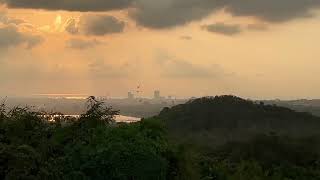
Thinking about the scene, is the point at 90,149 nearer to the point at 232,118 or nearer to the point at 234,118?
the point at 232,118

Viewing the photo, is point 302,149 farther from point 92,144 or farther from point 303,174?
point 92,144

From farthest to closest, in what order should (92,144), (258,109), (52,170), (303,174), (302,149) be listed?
(258,109), (302,149), (303,174), (92,144), (52,170)

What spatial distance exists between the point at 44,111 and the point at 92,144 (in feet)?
7.46

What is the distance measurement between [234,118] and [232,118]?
1.10ft

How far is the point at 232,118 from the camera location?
80.5 metres

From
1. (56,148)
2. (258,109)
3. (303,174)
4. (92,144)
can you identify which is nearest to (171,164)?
(92,144)

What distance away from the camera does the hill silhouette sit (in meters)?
72.2

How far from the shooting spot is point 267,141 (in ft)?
163

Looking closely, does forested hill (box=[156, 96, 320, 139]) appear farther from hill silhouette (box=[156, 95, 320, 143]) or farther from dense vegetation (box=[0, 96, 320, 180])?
dense vegetation (box=[0, 96, 320, 180])

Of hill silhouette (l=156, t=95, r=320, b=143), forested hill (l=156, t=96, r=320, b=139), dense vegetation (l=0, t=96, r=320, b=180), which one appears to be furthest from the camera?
forested hill (l=156, t=96, r=320, b=139)

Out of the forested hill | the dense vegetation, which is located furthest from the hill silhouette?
the dense vegetation

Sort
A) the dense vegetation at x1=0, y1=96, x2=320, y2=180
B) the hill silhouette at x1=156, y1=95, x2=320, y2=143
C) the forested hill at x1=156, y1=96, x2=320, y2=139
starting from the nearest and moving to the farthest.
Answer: the dense vegetation at x1=0, y1=96, x2=320, y2=180 → the hill silhouette at x1=156, y1=95, x2=320, y2=143 → the forested hill at x1=156, y1=96, x2=320, y2=139

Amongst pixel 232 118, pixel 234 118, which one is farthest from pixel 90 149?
pixel 234 118

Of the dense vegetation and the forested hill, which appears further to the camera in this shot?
the forested hill
